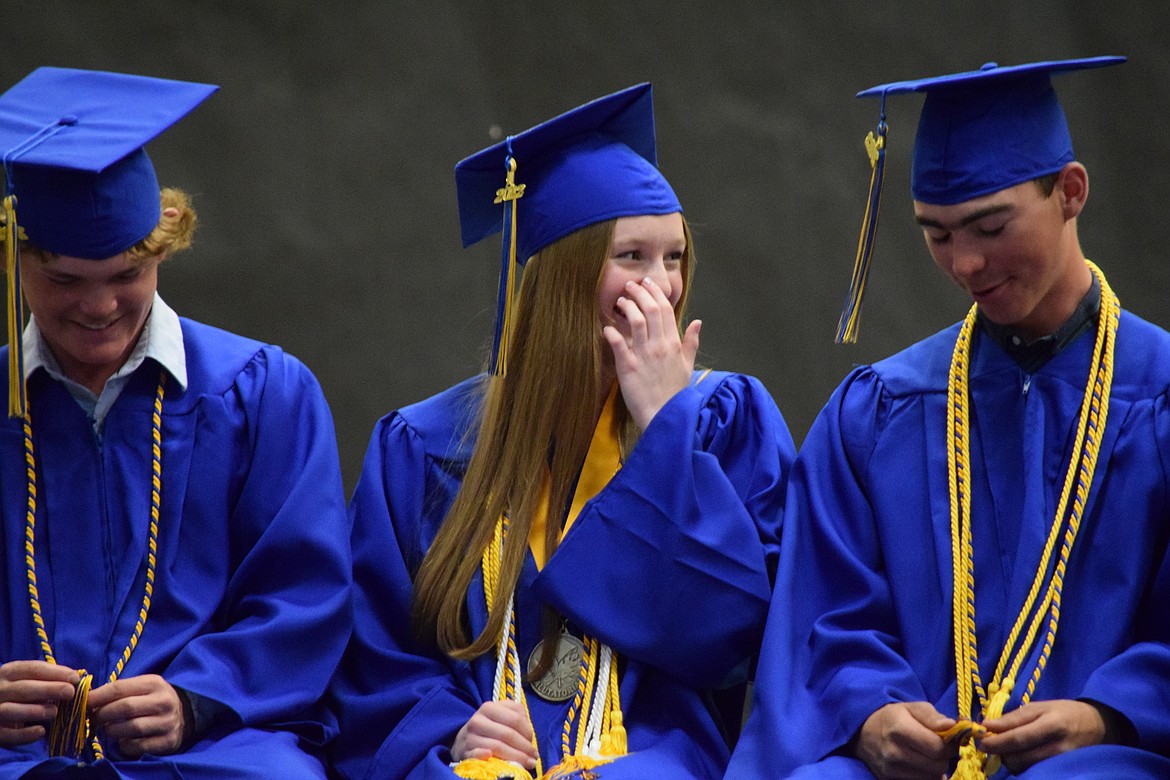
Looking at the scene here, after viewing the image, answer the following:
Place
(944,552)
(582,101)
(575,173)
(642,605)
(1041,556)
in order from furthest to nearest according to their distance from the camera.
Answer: (582,101) < (575,173) < (642,605) < (944,552) < (1041,556)

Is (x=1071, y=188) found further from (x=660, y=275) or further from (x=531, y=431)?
(x=531, y=431)

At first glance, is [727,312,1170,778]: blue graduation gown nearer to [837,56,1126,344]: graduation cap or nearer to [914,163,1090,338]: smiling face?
[914,163,1090,338]: smiling face

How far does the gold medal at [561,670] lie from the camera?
3270mm

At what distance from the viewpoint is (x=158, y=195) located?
3324 millimetres

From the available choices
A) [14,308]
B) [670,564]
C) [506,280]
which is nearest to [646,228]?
[506,280]

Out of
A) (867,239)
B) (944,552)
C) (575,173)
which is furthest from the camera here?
(575,173)

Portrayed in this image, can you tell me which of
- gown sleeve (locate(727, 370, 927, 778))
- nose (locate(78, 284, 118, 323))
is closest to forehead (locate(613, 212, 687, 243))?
gown sleeve (locate(727, 370, 927, 778))

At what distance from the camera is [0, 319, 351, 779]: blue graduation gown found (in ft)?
10.5

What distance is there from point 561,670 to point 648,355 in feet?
2.14

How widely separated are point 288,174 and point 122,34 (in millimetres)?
615

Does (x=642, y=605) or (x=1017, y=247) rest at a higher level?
(x=1017, y=247)

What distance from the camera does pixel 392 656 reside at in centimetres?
335

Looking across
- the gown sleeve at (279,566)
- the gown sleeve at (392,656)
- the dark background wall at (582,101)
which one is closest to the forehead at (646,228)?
the gown sleeve at (392,656)

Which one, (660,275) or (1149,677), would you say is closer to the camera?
(1149,677)
